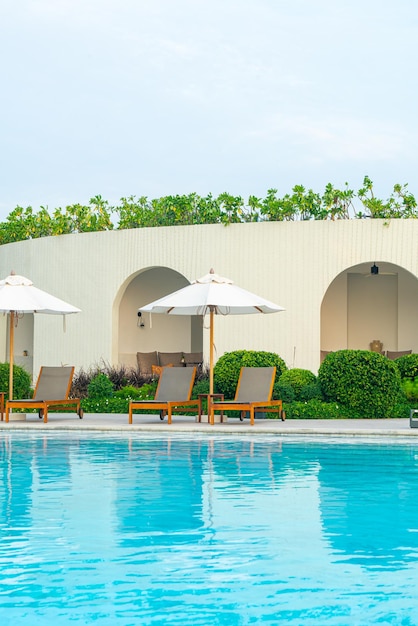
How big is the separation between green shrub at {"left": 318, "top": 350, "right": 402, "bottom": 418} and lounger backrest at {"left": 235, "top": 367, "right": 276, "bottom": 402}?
143 cm

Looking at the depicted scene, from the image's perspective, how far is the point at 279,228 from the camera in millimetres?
20266

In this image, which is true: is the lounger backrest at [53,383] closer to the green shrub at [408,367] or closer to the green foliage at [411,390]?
the green foliage at [411,390]

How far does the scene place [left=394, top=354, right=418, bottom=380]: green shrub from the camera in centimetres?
1739

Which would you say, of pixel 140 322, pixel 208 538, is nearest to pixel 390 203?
pixel 140 322

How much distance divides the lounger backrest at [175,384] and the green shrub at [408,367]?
4.38 metres

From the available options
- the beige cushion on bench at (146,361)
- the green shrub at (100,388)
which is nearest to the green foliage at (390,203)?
the beige cushion on bench at (146,361)

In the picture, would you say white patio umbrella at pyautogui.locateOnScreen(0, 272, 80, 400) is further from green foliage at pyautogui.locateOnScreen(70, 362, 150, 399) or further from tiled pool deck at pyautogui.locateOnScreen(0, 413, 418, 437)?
green foliage at pyautogui.locateOnScreen(70, 362, 150, 399)

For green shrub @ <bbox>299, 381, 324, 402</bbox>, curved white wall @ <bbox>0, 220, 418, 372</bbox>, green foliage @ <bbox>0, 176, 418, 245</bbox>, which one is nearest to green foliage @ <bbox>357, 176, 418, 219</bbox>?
green foliage @ <bbox>0, 176, 418, 245</bbox>

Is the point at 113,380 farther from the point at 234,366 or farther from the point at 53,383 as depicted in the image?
the point at 234,366

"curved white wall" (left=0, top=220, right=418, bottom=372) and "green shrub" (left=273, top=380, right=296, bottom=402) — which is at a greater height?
"curved white wall" (left=0, top=220, right=418, bottom=372)

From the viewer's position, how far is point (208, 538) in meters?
6.74

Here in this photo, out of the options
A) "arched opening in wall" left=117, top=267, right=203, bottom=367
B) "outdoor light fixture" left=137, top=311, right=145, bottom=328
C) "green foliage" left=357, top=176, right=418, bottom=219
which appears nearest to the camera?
"green foliage" left=357, top=176, right=418, bottom=219

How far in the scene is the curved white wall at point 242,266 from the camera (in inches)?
782

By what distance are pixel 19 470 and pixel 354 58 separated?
17.8m
